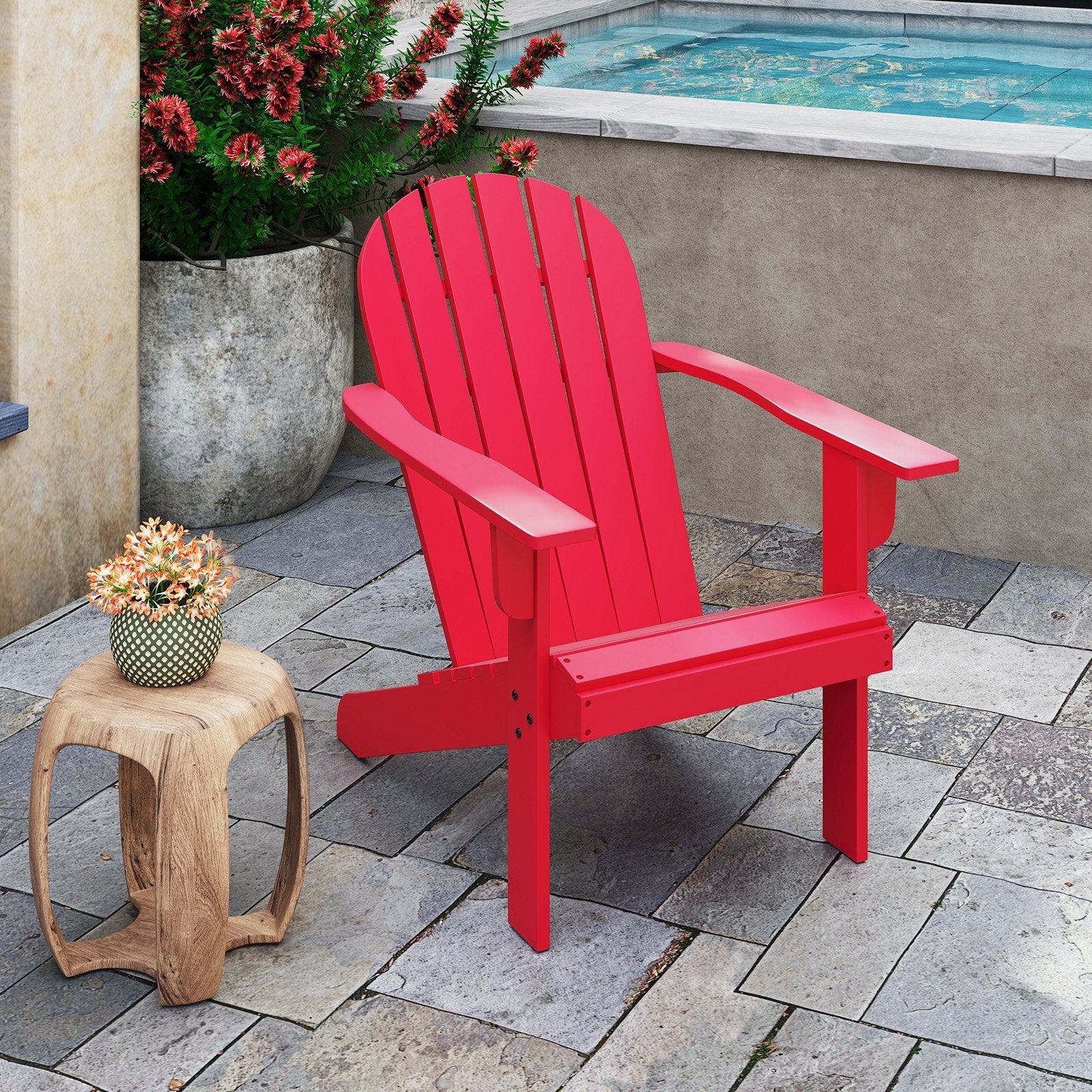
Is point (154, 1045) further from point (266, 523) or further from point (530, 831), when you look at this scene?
point (266, 523)

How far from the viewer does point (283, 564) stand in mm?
3664

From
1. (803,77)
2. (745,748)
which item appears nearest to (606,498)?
(745,748)

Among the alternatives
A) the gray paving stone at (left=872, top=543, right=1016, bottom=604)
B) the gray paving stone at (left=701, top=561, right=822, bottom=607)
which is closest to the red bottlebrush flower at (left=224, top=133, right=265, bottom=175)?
the gray paving stone at (left=701, top=561, right=822, bottom=607)

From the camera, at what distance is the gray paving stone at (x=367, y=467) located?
421cm

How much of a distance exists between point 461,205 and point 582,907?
126cm

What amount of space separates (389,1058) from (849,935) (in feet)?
2.37

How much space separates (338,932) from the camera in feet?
7.63

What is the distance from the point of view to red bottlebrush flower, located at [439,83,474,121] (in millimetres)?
3855

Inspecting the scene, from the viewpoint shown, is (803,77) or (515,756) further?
(803,77)

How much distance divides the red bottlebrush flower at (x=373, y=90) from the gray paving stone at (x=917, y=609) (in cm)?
174

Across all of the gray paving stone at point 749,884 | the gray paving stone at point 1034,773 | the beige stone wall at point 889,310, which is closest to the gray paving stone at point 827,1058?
the gray paving stone at point 749,884

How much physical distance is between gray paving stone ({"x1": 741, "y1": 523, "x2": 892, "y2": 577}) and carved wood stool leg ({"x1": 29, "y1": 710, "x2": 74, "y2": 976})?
2.01 metres

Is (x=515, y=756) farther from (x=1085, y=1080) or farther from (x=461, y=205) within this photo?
(x=461, y=205)

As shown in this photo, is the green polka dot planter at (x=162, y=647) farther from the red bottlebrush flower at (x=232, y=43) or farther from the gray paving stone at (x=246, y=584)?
the red bottlebrush flower at (x=232, y=43)
